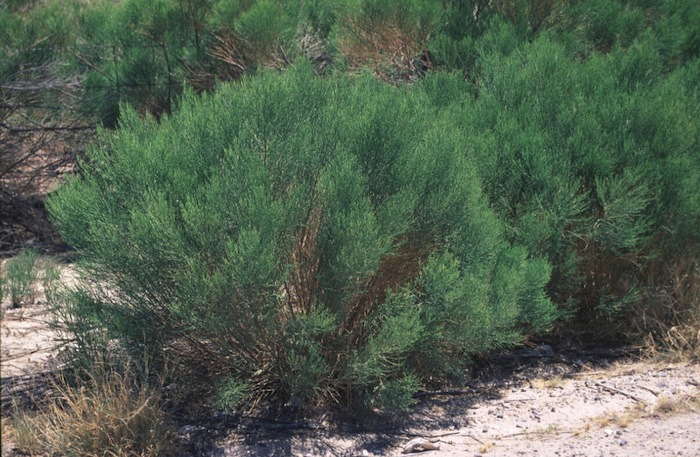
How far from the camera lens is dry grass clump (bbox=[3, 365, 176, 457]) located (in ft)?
18.1

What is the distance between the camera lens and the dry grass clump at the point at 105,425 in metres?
5.53

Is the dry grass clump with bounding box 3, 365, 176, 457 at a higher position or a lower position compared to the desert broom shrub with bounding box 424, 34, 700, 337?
lower

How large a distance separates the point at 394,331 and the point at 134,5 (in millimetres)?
8346

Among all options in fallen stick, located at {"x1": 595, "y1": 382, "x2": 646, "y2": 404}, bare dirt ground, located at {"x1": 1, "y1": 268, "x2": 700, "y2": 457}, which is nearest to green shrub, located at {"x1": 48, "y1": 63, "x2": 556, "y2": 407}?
bare dirt ground, located at {"x1": 1, "y1": 268, "x2": 700, "y2": 457}

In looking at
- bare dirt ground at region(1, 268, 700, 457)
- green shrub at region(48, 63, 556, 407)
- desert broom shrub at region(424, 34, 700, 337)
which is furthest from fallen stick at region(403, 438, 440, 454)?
desert broom shrub at region(424, 34, 700, 337)

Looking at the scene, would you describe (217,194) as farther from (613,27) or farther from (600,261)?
(613,27)

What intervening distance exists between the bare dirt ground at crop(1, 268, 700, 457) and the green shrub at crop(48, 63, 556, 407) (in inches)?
11.9

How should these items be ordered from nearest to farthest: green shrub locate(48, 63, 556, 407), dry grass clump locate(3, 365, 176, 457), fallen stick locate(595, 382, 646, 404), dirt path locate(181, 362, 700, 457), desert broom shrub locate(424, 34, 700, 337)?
dry grass clump locate(3, 365, 176, 457), green shrub locate(48, 63, 556, 407), dirt path locate(181, 362, 700, 457), fallen stick locate(595, 382, 646, 404), desert broom shrub locate(424, 34, 700, 337)

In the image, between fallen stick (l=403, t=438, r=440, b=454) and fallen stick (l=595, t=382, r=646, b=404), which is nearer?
fallen stick (l=403, t=438, r=440, b=454)

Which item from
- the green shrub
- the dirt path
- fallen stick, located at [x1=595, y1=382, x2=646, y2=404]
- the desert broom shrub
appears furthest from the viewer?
the desert broom shrub

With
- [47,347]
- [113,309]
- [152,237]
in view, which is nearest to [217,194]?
[152,237]

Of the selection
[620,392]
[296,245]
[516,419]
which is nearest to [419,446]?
[516,419]

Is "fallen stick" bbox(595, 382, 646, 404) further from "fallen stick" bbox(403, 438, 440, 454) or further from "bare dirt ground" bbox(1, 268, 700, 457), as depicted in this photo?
"fallen stick" bbox(403, 438, 440, 454)

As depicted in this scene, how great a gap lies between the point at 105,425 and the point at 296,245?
1.78m
